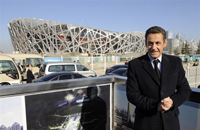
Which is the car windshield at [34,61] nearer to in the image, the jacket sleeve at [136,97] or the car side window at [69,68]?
the car side window at [69,68]

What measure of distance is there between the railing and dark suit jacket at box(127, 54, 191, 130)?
16.5 inches

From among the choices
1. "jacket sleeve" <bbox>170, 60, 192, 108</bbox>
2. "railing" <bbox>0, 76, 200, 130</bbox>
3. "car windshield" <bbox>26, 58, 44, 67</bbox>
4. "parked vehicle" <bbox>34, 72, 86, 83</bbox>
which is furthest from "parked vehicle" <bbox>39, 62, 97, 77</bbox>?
"jacket sleeve" <bbox>170, 60, 192, 108</bbox>

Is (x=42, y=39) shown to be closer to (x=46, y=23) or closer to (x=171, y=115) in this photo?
(x=46, y=23)

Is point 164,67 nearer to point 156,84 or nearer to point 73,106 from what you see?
point 156,84


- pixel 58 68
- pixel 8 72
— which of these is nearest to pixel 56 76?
pixel 8 72

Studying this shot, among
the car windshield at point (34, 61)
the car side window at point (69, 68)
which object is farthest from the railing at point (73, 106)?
the car windshield at point (34, 61)

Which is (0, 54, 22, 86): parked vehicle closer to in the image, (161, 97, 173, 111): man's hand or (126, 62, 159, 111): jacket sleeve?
(126, 62, 159, 111): jacket sleeve

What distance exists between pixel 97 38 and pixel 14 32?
126ft

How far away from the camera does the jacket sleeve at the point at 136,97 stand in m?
1.38

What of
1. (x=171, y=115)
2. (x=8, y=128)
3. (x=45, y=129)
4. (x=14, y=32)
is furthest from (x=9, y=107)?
(x=14, y=32)

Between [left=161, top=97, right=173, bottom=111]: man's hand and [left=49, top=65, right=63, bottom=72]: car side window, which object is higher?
[left=161, top=97, right=173, bottom=111]: man's hand

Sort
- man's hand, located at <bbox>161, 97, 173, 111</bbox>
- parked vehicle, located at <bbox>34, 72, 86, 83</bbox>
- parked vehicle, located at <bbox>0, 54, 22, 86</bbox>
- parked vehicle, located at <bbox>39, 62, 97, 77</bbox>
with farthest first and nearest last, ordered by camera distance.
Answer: parked vehicle, located at <bbox>39, 62, 97, 77</bbox>
parked vehicle, located at <bbox>0, 54, 22, 86</bbox>
parked vehicle, located at <bbox>34, 72, 86, 83</bbox>
man's hand, located at <bbox>161, 97, 173, 111</bbox>

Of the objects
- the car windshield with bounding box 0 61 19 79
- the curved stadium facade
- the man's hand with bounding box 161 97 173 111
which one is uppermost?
the curved stadium facade

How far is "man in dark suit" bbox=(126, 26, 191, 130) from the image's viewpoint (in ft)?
4.75
